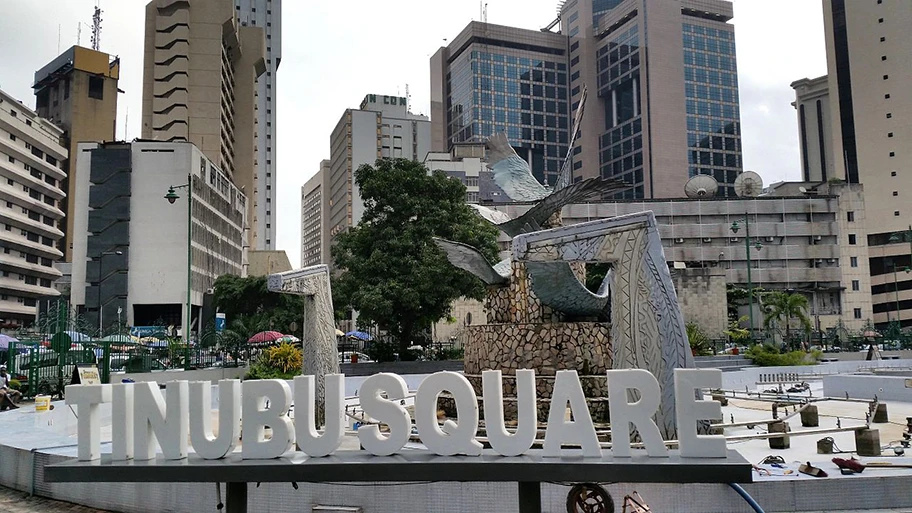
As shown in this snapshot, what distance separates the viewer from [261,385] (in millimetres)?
7152

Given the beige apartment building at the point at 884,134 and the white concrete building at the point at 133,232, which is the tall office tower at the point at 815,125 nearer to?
the beige apartment building at the point at 884,134

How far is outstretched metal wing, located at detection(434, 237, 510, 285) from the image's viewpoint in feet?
54.9

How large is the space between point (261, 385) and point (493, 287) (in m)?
11.0

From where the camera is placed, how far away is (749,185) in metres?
69.1

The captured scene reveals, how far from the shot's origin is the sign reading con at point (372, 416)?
6.70 meters

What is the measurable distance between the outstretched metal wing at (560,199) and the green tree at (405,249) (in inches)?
451

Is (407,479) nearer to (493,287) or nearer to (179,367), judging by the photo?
(493,287)

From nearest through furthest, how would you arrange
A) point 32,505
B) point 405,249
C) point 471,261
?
point 32,505 < point 471,261 < point 405,249

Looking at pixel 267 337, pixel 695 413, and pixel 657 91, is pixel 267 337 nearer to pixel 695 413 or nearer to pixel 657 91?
pixel 695 413

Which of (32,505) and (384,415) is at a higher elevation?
(384,415)

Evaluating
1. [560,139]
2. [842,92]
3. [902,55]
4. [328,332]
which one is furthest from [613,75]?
[328,332]

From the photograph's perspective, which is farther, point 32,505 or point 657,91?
point 657,91

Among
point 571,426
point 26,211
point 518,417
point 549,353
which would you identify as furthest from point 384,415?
point 26,211

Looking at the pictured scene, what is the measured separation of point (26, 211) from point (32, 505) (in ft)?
235
